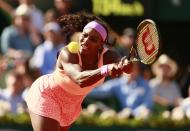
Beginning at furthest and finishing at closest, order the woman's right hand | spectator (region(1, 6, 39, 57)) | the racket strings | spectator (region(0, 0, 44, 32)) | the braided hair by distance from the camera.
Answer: spectator (region(0, 0, 44, 32)), spectator (region(1, 6, 39, 57)), the braided hair, the racket strings, the woman's right hand

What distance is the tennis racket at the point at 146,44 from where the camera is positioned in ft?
18.1

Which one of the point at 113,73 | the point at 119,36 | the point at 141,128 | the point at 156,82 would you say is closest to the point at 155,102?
the point at 156,82

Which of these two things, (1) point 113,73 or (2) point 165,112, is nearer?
(1) point 113,73

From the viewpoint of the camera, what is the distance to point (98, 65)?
6168mm

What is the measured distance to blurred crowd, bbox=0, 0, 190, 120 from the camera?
31.5ft

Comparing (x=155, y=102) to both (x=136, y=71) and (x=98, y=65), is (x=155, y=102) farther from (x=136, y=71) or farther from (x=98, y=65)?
(x=98, y=65)

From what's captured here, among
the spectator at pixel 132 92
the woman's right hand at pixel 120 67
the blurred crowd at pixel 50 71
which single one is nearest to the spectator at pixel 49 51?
the blurred crowd at pixel 50 71

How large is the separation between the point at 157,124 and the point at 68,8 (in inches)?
104

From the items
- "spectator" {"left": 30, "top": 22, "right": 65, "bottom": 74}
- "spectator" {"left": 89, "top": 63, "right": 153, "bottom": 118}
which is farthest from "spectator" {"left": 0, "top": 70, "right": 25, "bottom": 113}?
"spectator" {"left": 89, "top": 63, "right": 153, "bottom": 118}

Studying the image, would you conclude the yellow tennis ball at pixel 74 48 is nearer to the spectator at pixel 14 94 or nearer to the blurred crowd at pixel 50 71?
the blurred crowd at pixel 50 71

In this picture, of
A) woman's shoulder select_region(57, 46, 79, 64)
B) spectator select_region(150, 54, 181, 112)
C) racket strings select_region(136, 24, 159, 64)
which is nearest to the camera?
racket strings select_region(136, 24, 159, 64)

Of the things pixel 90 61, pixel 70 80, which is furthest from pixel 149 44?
pixel 70 80

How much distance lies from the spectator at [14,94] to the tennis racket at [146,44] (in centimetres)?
396

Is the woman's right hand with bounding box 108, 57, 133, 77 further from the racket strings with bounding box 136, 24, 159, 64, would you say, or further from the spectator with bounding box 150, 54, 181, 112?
the spectator with bounding box 150, 54, 181, 112
